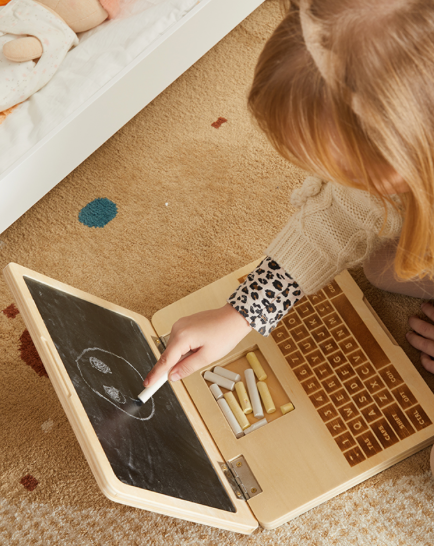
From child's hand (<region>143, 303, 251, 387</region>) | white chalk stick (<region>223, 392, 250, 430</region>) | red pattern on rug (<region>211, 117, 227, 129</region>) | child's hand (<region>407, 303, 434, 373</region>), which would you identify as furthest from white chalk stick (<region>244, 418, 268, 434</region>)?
red pattern on rug (<region>211, 117, 227, 129</region>)

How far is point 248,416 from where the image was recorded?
2.32ft

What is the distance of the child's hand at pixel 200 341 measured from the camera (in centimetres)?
62

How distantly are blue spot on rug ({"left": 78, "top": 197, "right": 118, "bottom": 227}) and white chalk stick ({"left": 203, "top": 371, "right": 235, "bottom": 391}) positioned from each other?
0.55m

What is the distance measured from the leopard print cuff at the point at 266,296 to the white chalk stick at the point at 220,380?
0.13m

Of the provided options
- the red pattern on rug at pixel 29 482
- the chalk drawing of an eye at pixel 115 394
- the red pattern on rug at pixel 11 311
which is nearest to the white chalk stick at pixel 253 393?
the chalk drawing of an eye at pixel 115 394

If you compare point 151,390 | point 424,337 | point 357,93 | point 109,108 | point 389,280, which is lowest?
point 424,337

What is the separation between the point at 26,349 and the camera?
3.27 ft

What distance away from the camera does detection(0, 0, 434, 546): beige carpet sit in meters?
0.80

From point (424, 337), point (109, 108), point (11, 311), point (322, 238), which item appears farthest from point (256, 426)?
point (109, 108)

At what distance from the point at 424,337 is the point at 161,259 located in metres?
0.59

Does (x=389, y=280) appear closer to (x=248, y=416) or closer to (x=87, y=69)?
(x=248, y=416)

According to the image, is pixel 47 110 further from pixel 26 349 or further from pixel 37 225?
pixel 26 349

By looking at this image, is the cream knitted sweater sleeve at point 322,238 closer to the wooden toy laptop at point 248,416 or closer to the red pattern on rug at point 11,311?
the wooden toy laptop at point 248,416

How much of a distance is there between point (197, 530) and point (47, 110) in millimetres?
905
